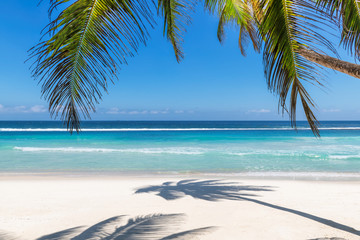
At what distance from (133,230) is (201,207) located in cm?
144

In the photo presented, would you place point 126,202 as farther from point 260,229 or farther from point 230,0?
point 230,0

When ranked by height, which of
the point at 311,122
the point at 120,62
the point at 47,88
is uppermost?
the point at 120,62

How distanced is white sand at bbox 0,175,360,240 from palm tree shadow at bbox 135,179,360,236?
0.02 meters

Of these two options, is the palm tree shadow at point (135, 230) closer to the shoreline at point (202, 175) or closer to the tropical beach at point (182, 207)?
the tropical beach at point (182, 207)

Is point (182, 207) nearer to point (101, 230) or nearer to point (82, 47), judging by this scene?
point (101, 230)

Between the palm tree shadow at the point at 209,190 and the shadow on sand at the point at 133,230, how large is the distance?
46.4 inches

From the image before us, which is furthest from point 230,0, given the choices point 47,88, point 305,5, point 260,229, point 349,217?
point 349,217

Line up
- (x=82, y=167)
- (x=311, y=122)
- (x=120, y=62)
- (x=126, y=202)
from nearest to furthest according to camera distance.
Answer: (x=311, y=122), (x=120, y=62), (x=126, y=202), (x=82, y=167)

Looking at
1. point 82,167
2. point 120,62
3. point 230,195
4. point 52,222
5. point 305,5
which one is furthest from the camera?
point 82,167

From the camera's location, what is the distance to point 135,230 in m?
3.55

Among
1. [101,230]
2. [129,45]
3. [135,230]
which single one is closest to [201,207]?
[135,230]

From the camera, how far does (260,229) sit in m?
3.64

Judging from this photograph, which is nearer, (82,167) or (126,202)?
(126,202)

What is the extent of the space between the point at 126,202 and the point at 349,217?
394 centimetres
